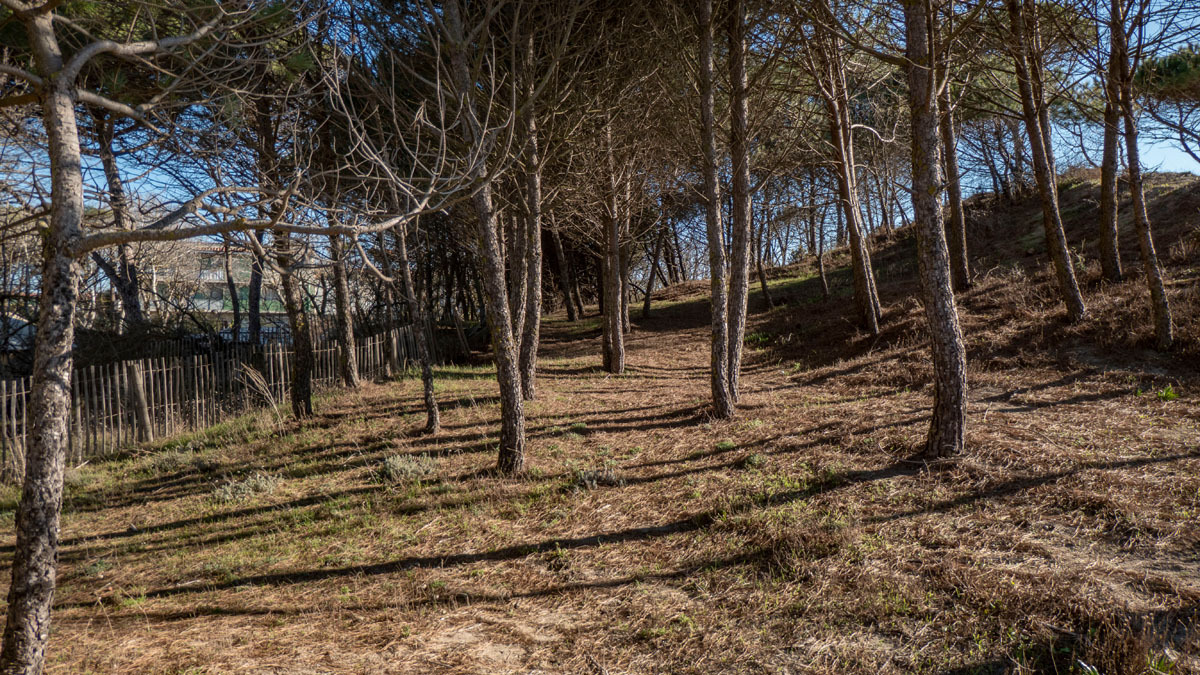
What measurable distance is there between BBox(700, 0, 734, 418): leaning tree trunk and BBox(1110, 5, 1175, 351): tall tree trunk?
5335mm

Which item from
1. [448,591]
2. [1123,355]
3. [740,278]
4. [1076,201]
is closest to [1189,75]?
[1076,201]

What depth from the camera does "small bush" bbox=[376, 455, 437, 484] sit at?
21.8ft

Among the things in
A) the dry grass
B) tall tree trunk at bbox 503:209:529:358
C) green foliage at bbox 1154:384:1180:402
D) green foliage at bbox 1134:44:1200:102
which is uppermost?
Answer: green foliage at bbox 1134:44:1200:102

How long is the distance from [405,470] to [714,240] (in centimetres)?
499

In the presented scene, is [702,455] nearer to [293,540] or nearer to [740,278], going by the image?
[740,278]

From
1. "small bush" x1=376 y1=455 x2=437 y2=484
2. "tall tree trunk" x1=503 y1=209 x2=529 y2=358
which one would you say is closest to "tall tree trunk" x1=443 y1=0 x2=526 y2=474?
"small bush" x1=376 y1=455 x2=437 y2=484

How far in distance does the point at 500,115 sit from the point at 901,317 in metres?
9.24

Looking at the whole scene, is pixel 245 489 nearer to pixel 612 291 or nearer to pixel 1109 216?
pixel 612 291

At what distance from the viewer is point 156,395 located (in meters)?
9.99

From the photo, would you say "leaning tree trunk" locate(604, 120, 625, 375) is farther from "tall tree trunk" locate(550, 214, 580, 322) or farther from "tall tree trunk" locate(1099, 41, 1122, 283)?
"tall tree trunk" locate(1099, 41, 1122, 283)

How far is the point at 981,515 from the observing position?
4242 mm

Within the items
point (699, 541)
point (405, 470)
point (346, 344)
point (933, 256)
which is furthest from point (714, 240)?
point (346, 344)

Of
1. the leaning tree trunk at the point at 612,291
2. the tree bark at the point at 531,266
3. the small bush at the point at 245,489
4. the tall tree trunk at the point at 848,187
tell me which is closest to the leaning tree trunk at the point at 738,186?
the tree bark at the point at 531,266

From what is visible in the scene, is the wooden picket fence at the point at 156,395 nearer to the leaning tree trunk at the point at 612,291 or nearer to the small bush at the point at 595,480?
the leaning tree trunk at the point at 612,291
